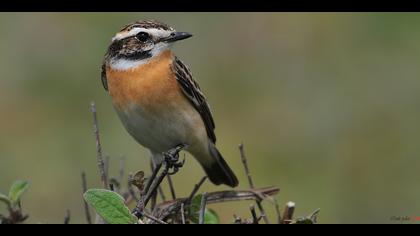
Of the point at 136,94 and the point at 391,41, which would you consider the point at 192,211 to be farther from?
the point at 391,41

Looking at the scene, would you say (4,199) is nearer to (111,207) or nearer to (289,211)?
(111,207)

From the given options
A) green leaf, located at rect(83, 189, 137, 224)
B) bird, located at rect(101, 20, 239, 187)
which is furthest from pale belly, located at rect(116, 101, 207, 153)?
green leaf, located at rect(83, 189, 137, 224)

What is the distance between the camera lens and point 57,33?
31.1 feet

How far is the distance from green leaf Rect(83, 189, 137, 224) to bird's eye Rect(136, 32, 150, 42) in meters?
2.23

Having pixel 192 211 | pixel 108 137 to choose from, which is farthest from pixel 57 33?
pixel 192 211

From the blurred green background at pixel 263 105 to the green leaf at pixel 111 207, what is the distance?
3696 millimetres

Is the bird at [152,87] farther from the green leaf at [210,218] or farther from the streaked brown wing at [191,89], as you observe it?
the green leaf at [210,218]

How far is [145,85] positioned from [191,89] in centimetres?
39

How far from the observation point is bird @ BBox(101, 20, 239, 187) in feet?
16.6

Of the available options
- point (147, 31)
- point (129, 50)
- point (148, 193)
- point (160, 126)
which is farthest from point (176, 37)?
point (148, 193)

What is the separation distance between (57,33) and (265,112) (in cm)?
265

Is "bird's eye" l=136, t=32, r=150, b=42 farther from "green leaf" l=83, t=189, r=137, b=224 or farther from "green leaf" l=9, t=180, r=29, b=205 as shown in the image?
"green leaf" l=83, t=189, r=137, b=224

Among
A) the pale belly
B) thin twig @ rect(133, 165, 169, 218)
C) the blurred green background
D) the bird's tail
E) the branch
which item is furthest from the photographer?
the blurred green background

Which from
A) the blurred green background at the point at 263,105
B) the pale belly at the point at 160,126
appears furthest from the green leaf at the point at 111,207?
the blurred green background at the point at 263,105
